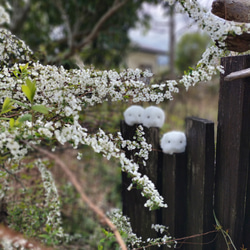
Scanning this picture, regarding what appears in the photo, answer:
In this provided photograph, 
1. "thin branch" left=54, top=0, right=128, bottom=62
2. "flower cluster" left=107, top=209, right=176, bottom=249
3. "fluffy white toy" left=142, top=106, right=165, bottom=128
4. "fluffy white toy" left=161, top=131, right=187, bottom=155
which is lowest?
"flower cluster" left=107, top=209, right=176, bottom=249

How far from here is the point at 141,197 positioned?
159 cm

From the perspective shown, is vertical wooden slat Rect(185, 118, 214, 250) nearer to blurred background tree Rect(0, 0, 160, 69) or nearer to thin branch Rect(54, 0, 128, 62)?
thin branch Rect(54, 0, 128, 62)

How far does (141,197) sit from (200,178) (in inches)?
15.8

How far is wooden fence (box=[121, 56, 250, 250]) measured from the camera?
3.92ft

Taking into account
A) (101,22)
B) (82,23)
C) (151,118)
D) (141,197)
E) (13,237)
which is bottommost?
(141,197)

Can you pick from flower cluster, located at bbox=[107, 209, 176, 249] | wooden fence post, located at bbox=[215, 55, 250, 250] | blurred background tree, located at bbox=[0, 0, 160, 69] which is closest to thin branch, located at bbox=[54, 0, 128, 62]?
blurred background tree, located at bbox=[0, 0, 160, 69]

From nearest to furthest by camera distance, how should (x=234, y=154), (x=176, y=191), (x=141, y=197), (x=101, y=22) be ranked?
(x=234, y=154), (x=176, y=191), (x=141, y=197), (x=101, y=22)

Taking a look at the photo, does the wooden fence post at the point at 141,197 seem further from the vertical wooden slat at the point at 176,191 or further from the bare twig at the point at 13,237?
the bare twig at the point at 13,237

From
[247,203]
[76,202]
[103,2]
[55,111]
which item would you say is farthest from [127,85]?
[103,2]

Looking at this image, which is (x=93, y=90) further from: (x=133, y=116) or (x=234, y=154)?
(x=234, y=154)

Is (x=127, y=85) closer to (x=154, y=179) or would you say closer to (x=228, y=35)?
(x=228, y=35)

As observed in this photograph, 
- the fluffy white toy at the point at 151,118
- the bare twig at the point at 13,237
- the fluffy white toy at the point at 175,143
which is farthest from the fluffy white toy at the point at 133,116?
the bare twig at the point at 13,237

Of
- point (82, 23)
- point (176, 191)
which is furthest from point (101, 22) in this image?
point (176, 191)

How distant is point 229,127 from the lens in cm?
123
